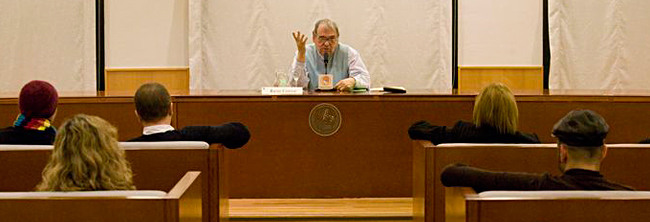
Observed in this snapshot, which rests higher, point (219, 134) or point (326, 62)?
point (326, 62)

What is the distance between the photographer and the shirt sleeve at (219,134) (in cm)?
355

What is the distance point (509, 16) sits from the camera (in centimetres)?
775

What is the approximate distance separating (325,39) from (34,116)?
106 inches

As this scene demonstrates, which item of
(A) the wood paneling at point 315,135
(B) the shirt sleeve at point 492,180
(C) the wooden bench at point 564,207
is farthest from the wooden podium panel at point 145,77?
(C) the wooden bench at point 564,207

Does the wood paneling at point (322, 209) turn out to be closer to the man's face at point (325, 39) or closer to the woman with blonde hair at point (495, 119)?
the woman with blonde hair at point (495, 119)

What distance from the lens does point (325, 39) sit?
5938 millimetres

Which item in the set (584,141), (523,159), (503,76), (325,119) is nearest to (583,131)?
(584,141)

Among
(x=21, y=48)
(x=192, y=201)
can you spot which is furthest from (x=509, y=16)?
(x=192, y=201)

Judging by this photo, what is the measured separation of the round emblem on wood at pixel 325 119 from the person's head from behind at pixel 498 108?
58.4 inches

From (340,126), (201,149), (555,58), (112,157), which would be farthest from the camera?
(555,58)

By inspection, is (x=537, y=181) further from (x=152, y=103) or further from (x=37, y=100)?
(x=37, y=100)

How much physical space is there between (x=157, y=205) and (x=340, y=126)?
2853 mm

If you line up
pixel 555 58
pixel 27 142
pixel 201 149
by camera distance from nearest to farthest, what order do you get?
1. pixel 201 149
2. pixel 27 142
3. pixel 555 58

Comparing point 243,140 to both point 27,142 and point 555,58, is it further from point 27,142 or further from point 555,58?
point 555,58
